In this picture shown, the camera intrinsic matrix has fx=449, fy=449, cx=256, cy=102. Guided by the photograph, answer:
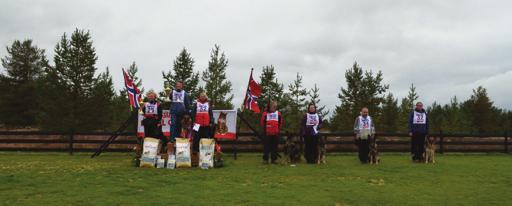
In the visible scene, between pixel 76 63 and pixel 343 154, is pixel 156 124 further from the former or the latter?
pixel 76 63

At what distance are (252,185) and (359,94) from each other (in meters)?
32.8

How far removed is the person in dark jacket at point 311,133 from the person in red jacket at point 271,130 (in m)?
0.95

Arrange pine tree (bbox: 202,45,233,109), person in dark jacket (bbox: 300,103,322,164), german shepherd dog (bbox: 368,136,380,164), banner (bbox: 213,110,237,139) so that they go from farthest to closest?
pine tree (bbox: 202,45,233,109) < banner (bbox: 213,110,237,139) < person in dark jacket (bbox: 300,103,322,164) < german shepherd dog (bbox: 368,136,380,164)

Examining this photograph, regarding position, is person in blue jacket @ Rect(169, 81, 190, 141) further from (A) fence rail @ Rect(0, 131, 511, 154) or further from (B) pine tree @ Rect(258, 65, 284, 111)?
(B) pine tree @ Rect(258, 65, 284, 111)

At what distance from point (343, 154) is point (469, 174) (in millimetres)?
6949

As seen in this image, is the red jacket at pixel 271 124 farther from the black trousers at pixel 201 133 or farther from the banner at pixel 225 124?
the banner at pixel 225 124

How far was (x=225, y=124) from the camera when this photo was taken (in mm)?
15125

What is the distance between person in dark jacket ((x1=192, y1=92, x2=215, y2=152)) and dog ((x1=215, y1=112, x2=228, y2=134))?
1.85 m

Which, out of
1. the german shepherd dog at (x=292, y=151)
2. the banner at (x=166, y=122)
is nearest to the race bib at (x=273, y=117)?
the german shepherd dog at (x=292, y=151)

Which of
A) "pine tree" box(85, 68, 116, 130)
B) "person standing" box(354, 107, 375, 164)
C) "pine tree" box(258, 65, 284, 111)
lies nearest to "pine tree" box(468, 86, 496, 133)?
"pine tree" box(258, 65, 284, 111)

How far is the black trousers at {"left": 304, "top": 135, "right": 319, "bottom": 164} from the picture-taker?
14.0 meters

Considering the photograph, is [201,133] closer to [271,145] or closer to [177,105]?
[177,105]

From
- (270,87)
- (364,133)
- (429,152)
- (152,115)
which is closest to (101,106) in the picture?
(270,87)

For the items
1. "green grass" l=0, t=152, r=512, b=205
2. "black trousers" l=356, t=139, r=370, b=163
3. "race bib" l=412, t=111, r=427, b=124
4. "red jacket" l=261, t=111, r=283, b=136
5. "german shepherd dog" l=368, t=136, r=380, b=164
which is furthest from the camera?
"race bib" l=412, t=111, r=427, b=124
